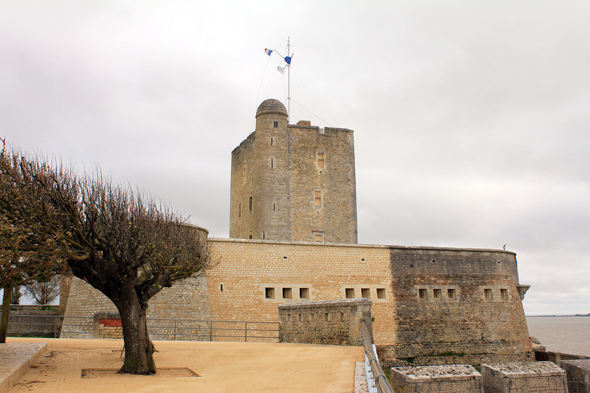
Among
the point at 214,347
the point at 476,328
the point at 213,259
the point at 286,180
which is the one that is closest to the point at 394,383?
the point at 214,347

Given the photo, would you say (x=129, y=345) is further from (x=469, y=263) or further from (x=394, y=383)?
(x=469, y=263)

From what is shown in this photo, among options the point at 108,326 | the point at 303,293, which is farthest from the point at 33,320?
the point at 303,293

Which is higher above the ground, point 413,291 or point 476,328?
point 413,291

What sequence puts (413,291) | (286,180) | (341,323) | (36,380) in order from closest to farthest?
(36,380)
(341,323)
(413,291)
(286,180)

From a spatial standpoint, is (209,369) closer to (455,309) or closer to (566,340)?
(455,309)

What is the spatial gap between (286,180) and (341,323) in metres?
16.6

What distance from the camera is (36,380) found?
8227 millimetres

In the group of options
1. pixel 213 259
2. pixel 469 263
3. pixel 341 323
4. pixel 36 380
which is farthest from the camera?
pixel 469 263

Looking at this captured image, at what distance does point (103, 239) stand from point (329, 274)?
13.2 m

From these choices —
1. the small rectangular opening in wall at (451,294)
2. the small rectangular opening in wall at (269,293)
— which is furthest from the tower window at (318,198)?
the small rectangular opening in wall at (269,293)

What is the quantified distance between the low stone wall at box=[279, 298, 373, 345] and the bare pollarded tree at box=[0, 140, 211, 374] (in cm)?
382

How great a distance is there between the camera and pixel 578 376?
12359mm

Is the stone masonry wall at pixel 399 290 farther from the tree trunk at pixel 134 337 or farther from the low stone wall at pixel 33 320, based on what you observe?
the tree trunk at pixel 134 337

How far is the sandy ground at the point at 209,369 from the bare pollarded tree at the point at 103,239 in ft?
3.56
